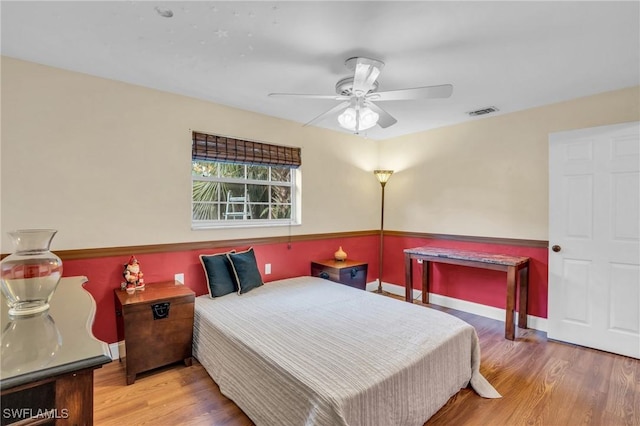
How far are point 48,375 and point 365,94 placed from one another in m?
2.22

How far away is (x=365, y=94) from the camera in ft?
7.50

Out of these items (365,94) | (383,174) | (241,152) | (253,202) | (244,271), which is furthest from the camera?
(383,174)

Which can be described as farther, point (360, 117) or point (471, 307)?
point (471, 307)

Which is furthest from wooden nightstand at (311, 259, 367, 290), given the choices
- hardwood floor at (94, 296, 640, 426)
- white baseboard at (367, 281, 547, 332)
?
hardwood floor at (94, 296, 640, 426)

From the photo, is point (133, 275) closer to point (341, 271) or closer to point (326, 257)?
point (341, 271)

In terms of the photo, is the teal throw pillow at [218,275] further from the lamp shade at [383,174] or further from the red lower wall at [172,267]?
the lamp shade at [383,174]

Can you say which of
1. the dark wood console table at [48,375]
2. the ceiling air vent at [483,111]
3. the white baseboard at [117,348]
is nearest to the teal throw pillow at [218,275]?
the white baseboard at [117,348]

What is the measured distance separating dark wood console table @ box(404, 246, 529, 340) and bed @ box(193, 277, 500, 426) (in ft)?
3.47

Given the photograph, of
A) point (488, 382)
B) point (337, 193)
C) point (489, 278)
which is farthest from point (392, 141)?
point (488, 382)

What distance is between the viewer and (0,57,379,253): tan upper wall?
2254mm

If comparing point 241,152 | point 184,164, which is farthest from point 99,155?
point 241,152

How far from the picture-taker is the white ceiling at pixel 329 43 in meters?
1.69

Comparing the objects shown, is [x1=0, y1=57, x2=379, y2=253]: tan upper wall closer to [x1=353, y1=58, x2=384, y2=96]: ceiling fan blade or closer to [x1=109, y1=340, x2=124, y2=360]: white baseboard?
[x1=109, y1=340, x2=124, y2=360]: white baseboard

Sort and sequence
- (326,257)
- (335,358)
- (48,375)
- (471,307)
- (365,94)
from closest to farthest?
(48,375) → (335,358) → (365,94) → (471,307) → (326,257)
